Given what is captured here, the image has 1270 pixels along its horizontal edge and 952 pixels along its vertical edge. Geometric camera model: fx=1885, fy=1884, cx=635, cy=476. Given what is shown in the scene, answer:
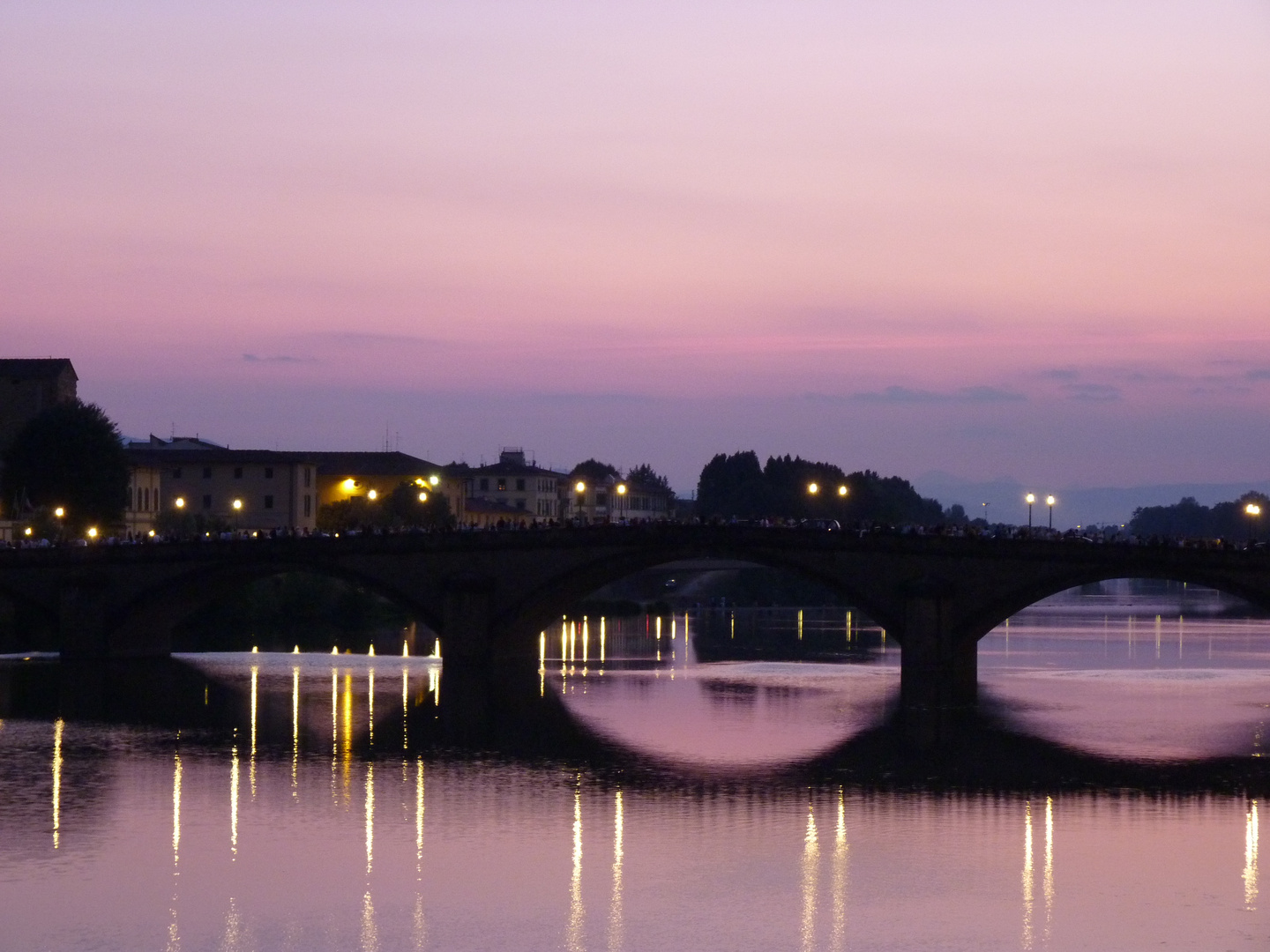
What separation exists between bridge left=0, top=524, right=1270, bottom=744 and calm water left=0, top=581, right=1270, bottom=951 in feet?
12.9

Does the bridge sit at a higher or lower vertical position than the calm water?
higher

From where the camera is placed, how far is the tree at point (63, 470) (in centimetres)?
11625

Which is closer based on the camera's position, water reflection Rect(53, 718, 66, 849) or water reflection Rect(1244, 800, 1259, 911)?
water reflection Rect(1244, 800, 1259, 911)

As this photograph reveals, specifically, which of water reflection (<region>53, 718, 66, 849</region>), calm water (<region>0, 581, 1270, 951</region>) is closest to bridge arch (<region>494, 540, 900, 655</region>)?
calm water (<region>0, 581, 1270, 951</region>)

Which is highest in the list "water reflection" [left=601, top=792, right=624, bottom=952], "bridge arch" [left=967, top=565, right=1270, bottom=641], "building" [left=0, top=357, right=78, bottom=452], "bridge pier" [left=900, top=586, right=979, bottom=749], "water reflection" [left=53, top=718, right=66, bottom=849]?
"building" [left=0, top=357, right=78, bottom=452]

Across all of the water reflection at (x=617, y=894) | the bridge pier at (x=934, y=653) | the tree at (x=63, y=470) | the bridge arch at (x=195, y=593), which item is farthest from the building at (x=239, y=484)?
the water reflection at (x=617, y=894)

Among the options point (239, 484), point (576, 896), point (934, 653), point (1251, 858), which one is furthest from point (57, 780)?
point (239, 484)

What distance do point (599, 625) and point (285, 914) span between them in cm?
8718

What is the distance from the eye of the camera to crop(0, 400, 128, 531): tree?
11625 centimetres

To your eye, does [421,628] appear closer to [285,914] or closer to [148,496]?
[148,496]

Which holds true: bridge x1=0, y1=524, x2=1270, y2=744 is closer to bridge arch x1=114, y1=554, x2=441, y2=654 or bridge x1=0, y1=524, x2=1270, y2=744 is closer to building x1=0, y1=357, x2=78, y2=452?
bridge arch x1=114, y1=554, x2=441, y2=654

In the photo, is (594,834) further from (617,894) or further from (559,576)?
(559,576)

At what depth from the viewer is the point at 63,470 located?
382 feet

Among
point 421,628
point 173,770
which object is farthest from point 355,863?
point 421,628
